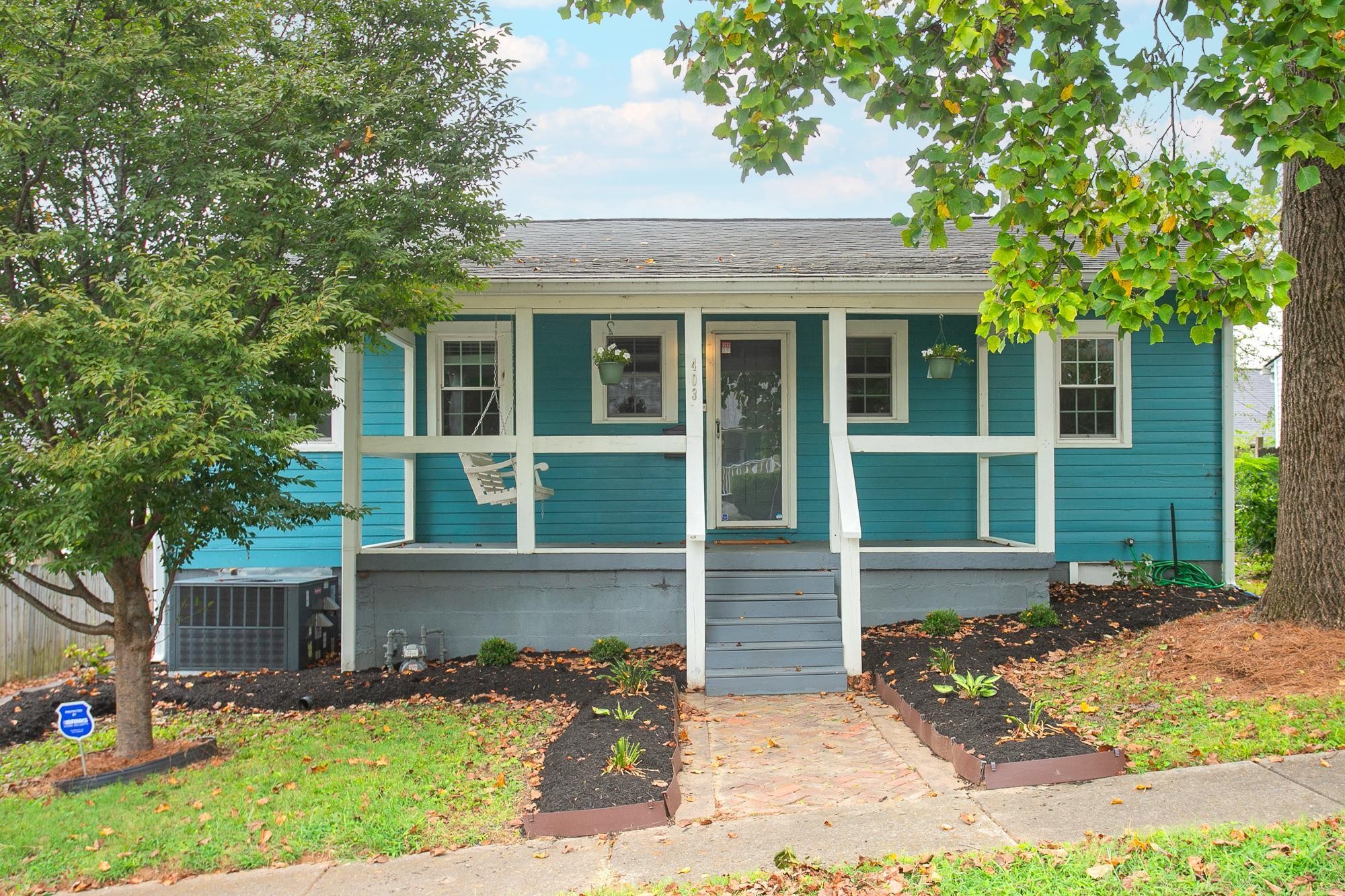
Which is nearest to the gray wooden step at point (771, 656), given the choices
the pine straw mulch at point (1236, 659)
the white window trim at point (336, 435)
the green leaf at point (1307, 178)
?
the pine straw mulch at point (1236, 659)

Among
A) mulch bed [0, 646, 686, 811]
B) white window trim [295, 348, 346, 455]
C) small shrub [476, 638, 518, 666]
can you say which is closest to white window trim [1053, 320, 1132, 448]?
mulch bed [0, 646, 686, 811]

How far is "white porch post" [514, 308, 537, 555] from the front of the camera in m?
7.98

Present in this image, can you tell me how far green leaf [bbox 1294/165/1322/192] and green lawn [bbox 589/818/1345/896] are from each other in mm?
3146

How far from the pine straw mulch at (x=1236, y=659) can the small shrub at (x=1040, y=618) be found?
727 mm

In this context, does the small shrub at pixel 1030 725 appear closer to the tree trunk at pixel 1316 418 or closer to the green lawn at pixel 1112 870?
the green lawn at pixel 1112 870

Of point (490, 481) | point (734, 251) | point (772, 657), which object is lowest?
point (772, 657)

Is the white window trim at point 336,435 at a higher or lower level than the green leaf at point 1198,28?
lower

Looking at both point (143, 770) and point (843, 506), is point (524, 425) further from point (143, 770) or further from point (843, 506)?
point (143, 770)

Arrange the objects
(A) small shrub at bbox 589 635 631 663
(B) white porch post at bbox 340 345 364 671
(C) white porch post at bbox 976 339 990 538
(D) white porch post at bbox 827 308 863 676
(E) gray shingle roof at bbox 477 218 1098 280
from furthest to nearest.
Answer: (C) white porch post at bbox 976 339 990 538
(E) gray shingle roof at bbox 477 218 1098 280
(B) white porch post at bbox 340 345 364 671
(A) small shrub at bbox 589 635 631 663
(D) white porch post at bbox 827 308 863 676

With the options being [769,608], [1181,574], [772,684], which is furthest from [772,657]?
[1181,574]

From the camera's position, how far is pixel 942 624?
7.84m

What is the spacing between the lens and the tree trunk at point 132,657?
563cm

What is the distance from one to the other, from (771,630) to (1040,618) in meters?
2.30

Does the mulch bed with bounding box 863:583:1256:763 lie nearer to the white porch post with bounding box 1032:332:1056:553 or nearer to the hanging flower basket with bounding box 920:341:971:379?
the white porch post with bounding box 1032:332:1056:553
